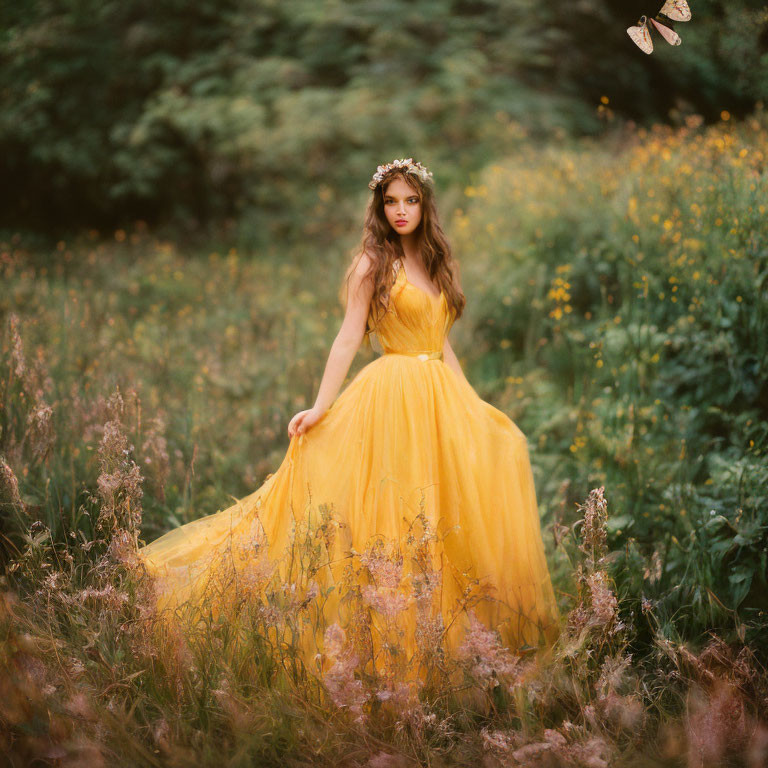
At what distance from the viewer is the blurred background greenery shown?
11.8ft

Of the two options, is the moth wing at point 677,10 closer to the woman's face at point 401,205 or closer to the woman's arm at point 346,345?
the woman's face at point 401,205

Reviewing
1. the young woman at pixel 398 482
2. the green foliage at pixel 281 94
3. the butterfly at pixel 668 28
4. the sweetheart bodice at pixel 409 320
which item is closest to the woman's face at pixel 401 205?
the young woman at pixel 398 482

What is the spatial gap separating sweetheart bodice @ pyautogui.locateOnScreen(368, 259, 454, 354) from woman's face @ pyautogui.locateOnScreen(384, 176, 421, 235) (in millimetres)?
160

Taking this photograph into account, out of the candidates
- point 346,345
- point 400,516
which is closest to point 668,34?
point 346,345

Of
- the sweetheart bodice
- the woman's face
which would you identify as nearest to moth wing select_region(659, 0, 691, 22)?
the woman's face

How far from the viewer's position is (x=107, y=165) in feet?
37.5

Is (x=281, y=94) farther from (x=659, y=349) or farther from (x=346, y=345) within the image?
(x=346, y=345)

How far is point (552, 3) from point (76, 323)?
26.3 feet

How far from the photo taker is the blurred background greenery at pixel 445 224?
3602mm

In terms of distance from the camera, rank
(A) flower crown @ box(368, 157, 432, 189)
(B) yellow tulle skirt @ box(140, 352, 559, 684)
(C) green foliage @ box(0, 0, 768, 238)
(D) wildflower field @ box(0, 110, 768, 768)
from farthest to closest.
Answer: (C) green foliage @ box(0, 0, 768, 238)
(A) flower crown @ box(368, 157, 432, 189)
(B) yellow tulle skirt @ box(140, 352, 559, 684)
(D) wildflower field @ box(0, 110, 768, 768)

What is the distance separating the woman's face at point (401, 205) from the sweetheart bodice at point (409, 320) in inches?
6.3

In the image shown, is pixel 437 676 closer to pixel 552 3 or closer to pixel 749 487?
pixel 749 487

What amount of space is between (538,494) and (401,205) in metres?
1.95

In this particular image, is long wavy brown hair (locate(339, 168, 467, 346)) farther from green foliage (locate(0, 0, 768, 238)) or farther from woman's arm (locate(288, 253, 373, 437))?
green foliage (locate(0, 0, 768, 238))
